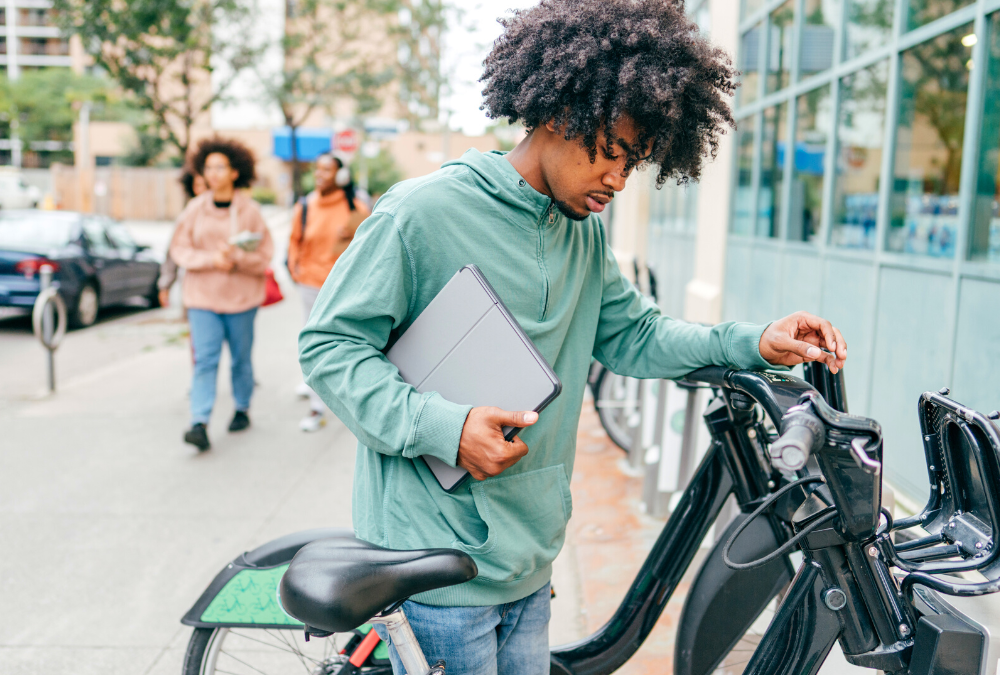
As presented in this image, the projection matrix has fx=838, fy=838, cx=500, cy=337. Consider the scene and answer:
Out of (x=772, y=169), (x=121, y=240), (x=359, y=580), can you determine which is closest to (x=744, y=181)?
(x=772, y=169)

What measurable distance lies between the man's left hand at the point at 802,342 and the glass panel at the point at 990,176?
6.59 ft

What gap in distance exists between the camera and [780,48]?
20.4ft

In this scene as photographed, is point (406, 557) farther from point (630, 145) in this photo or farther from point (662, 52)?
point (662, 52)

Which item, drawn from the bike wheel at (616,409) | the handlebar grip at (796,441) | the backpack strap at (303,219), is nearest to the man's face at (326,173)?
the backpack strap at (303,219)

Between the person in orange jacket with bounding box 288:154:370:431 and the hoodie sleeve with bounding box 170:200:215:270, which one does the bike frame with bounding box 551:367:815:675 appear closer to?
the hoodie sleeve with bounding box 170:200:215:270

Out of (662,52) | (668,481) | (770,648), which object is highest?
(662,52)

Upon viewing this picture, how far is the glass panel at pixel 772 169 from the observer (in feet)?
20.2

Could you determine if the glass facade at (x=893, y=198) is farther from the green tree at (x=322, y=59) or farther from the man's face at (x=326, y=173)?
the green tree at (x=322, y=59)

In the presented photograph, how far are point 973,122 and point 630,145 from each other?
2.38m

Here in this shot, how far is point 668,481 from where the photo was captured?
4.40 meters

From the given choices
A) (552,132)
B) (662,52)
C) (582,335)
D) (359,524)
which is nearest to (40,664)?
(359,524)

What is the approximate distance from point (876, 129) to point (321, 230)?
13.1 ft

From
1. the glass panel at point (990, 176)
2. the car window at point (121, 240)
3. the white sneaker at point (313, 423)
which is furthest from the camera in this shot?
the car window at point (121, 240)

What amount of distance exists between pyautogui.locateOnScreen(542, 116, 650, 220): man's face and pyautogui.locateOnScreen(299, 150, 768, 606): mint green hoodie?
5cm
